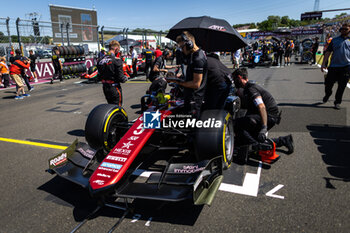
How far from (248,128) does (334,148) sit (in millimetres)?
1434

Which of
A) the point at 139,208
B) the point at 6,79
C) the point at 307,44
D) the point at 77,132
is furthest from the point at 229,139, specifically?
the point at 307,44

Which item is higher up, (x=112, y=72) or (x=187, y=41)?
(x=187, y=41)

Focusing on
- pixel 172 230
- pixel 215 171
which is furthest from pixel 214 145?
pixel 172 230

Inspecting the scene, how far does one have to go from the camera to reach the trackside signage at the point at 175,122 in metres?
3.23

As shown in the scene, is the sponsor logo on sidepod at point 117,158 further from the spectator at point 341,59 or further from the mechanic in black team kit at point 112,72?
the spectator at point 341,59

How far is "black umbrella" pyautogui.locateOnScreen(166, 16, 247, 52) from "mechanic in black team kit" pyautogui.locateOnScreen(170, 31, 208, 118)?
213cm

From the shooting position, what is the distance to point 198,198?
2.39m

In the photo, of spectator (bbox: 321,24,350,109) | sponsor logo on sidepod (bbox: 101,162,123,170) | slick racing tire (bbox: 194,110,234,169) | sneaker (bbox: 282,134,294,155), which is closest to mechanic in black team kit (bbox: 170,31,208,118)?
slick racing tire (bbox: 194,110,234,169)

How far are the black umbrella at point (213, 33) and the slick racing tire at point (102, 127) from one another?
9.54 feet

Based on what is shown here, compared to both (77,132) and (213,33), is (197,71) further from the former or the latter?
(77,132)

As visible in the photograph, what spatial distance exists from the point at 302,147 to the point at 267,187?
1596 mm

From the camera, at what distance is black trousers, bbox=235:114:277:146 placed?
155 inches

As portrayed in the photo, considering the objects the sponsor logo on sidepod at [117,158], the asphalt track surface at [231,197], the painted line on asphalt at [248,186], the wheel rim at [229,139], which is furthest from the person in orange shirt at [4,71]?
the wheel rim at [229,139]

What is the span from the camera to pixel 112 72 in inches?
192
